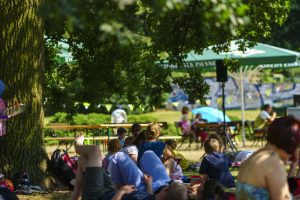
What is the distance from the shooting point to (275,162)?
5426 mm

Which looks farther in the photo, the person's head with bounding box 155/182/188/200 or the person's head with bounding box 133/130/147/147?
the person's head with bounding box 133/130/147/147

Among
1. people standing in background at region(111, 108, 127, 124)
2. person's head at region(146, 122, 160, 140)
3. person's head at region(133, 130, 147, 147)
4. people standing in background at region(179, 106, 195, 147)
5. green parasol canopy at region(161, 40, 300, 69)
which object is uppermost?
green parasol canopy at region(161, 40, 300, 69)

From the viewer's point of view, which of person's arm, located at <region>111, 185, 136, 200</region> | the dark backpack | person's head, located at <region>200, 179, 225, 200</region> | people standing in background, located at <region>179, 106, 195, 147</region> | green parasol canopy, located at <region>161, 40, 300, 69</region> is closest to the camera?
person's arm, located at <region>111, 185, 136, 200</region>

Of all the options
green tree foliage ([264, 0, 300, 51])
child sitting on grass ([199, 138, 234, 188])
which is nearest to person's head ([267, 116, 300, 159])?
child sitting on grass ([199, 138, 234, 188])

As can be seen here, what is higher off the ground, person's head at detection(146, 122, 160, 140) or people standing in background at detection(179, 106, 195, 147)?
people standing in background at detection(179, 106, 195, 147)

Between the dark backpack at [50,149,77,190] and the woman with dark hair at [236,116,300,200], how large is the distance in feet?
24.0

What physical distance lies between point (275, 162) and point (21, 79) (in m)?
7.90

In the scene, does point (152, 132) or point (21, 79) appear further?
point (21, 79)

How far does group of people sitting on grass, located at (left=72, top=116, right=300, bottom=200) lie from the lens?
545cm

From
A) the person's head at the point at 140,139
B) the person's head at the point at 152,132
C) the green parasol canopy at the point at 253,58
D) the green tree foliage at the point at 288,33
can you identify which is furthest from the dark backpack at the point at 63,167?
the green tree foliage at the point at 288,33

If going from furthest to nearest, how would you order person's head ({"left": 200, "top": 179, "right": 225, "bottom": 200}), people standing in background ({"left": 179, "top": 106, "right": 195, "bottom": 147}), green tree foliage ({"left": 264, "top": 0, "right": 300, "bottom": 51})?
1. green tree foliage ({"left": 264, "top": 0, "right": 300, "bottom": 51})
2. people standing in background ({"left": 179, "top": 106, "right": 195, "bottom": 147})
3. person's head ({"left": 200, "top": 179, "right": 225, "bottom": 200})

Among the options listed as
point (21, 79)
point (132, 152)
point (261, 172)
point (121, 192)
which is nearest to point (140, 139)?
point (132, 152)

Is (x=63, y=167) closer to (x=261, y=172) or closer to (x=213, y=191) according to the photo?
(x=213, y=191)

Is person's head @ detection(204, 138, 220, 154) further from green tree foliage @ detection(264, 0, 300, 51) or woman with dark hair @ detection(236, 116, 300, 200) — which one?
green tree foliage @ detection(264, 0, 300, 51)
